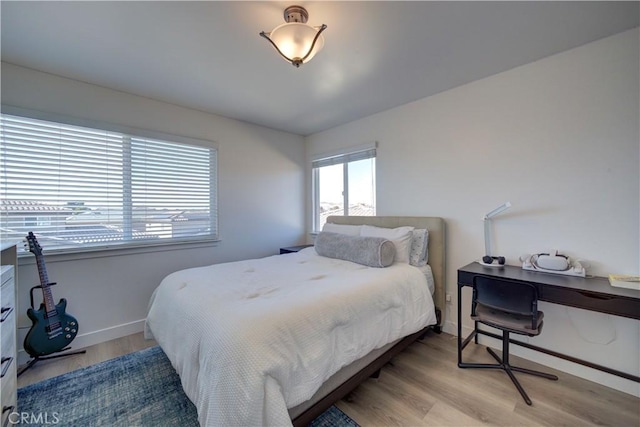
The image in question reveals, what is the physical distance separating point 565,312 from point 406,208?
1.62 meters

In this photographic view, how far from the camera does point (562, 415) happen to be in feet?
5.27

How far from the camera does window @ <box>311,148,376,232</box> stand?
11.4ft

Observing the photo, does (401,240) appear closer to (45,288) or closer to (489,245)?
(489,245)

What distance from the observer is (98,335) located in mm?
2523

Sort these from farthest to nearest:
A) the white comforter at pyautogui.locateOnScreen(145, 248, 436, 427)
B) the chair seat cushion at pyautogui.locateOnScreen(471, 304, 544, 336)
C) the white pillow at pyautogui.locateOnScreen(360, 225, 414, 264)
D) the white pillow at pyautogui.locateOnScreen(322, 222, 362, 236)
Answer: the white pillow at pyautogui.locateOnScreen(322, 222, 362, 236) → the white pillow at pyautogui.locateOnScreen(360, 225, 414, 264) → the chair seat cushion at pyautogui.locateOnScreen(471, 304, 544, 336) → the white comforter at pyautogui.locateOnScreen(145, 248, 436, 427)

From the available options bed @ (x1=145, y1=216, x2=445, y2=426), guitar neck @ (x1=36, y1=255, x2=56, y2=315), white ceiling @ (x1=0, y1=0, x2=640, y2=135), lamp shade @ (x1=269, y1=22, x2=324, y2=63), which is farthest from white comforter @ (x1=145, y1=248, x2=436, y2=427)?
white ceiling @ (x1=0, y1=0, x2=640, y2=135)

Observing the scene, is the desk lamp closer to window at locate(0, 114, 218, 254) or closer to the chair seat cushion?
the chair seat cushion

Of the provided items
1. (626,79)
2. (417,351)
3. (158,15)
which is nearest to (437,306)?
(417,351)

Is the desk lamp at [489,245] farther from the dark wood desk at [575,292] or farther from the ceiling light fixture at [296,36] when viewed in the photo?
the ceiling light fixture at [296,36]

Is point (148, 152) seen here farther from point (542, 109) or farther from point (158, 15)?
point (542, 109)

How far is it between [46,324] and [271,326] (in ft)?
7.24
